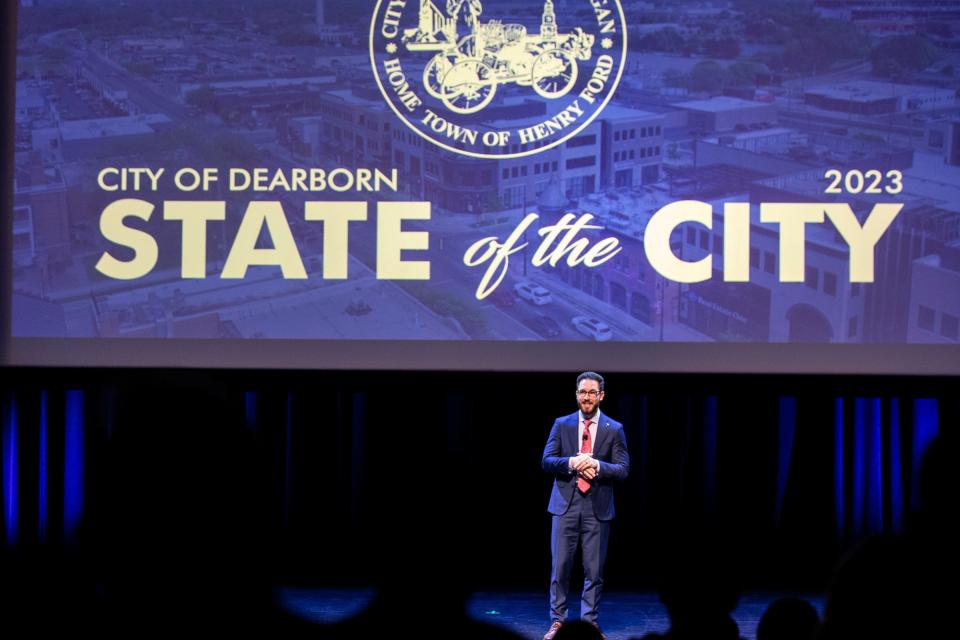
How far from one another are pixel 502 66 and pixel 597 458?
6.94 ft

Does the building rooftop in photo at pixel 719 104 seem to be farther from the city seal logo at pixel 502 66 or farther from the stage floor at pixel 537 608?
the stage floor at pixel 537 608

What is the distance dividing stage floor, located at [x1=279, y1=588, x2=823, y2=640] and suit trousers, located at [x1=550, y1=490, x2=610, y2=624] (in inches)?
18.9

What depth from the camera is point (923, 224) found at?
547 cm

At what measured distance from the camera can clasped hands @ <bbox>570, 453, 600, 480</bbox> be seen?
4.72 m

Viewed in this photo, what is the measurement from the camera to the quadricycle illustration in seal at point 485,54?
558 centimetres

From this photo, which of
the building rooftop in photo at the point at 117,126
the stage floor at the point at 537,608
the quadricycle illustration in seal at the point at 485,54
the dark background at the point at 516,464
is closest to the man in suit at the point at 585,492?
the stage floor at the point at 537,608

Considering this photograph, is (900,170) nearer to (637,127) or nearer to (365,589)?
(637,127)

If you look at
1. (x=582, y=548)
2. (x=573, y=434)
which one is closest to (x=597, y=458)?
(x=573, y=434)

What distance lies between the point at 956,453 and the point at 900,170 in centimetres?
426

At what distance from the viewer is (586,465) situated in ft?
15.5

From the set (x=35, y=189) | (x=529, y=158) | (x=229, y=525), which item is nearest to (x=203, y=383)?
(x=229, y=525)

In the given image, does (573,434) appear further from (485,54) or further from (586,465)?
(485,54)

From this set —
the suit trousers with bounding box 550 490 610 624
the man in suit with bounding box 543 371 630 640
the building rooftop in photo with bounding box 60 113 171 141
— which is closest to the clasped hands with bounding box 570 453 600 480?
the man in suit with bounding box 543 371 630 640

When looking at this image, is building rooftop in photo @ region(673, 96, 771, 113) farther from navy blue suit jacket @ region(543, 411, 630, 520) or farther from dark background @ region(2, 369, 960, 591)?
navy blue suit jacket @ region(543, 411, 630, 520)
